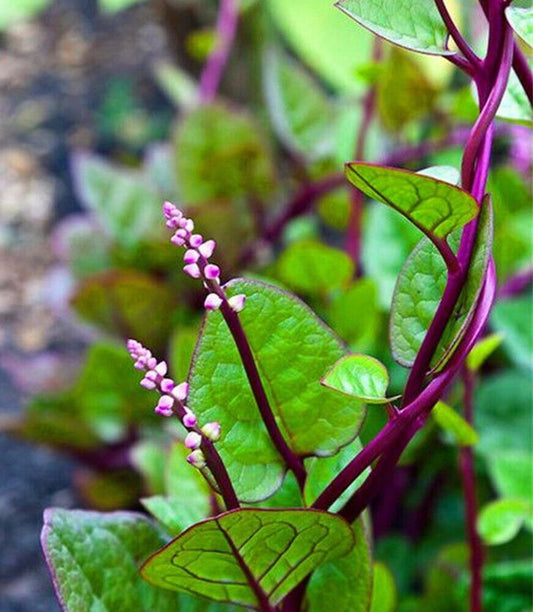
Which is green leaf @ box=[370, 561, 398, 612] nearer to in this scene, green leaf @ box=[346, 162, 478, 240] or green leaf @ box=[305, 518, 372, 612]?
green leaf @ box=[305, 518, 372, 612]

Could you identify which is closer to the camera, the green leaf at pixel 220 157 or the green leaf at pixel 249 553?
the green leaf at pixel 249 553

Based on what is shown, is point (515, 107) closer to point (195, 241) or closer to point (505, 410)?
point (195, 241)

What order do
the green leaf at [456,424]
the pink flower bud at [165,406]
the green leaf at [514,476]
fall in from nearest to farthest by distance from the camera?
the pink flower bud at [165,406] → the green leaf at [456,424] → the green leaf at [514,476]

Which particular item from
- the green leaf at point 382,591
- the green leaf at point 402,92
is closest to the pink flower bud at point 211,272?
the green leaf at point 382,591

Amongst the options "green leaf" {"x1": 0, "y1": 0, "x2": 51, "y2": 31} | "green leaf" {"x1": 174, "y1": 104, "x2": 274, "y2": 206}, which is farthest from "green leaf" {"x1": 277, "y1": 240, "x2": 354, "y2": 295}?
"green leaf" {"x1": 0, "y1": 0, "x2": 51, "y2": 31}

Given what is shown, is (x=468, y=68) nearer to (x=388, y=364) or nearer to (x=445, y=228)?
(x=445, y=228)

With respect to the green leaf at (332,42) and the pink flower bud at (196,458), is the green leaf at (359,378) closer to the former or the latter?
the pink flower bud at (196,458)

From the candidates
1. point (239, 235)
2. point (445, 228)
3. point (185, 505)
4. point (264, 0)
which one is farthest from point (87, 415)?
point (264, 0)
